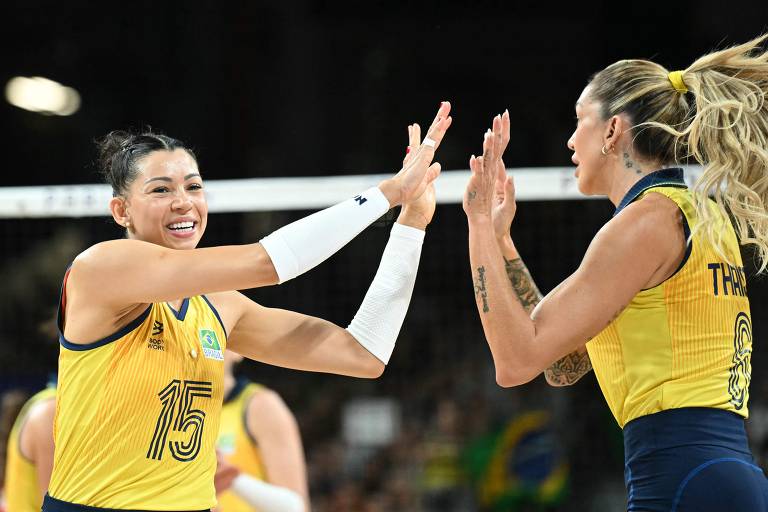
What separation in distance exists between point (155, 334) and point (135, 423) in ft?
0.87

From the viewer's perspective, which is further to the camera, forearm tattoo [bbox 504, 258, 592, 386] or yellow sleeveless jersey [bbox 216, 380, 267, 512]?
yellow sleeveless jersey [bbox 216, 380, 267, 512]

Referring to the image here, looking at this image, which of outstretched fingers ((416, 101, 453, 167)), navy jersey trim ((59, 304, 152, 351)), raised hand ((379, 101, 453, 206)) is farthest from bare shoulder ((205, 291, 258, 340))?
outstretched fingers ((416, 101, 453, 167))

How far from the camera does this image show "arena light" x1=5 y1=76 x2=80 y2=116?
11742mm

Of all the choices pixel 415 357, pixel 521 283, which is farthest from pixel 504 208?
pixel 415 357

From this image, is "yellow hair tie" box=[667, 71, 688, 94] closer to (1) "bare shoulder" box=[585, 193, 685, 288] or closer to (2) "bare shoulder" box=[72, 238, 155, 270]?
(1) "bare shoulder" box=[585, 193, 685, 288]

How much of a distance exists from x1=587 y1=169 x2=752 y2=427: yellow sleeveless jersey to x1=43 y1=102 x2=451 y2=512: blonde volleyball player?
0.83 meters

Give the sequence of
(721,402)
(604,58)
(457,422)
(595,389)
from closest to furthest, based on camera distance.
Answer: (721,402), (457,422), (595,389), (604,58)

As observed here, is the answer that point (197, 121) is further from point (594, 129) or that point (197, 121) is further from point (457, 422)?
point (594, 129)

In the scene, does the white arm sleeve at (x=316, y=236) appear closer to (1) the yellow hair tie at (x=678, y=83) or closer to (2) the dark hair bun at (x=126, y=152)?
(2) the dark hair bun at (x=126, y=152)

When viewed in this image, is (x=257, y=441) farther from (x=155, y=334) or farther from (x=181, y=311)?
(x=155, y=334)

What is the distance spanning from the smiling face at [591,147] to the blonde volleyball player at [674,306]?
0.12 metres

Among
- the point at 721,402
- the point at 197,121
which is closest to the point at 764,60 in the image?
the point at 721,402

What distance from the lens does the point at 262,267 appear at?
8.93 feet

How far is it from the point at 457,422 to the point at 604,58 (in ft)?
15.0
